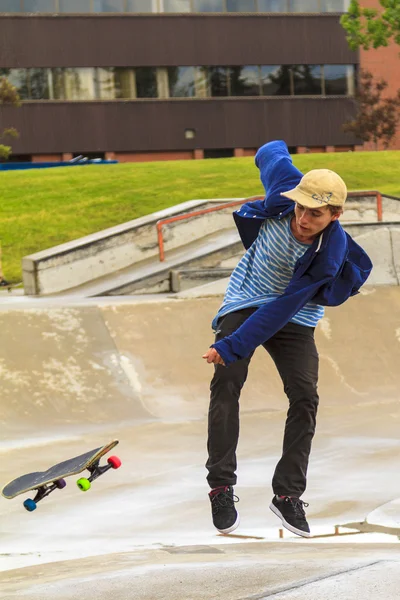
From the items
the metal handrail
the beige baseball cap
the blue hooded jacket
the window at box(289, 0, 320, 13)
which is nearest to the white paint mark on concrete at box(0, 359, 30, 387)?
the blue hooded jacket

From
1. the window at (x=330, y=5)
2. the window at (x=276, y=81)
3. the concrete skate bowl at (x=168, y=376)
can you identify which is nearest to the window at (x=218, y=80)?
the window at (x=276, y=81)

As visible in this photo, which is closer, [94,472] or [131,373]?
[94,472]

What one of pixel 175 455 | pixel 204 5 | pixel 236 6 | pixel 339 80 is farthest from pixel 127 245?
pixel 339 80

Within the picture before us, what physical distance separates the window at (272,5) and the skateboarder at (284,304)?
44140 mm

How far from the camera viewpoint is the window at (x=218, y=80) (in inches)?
1888

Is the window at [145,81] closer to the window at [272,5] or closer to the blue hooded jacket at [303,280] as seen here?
the window at [272,5]

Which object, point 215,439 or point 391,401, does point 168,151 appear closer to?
point 391,401

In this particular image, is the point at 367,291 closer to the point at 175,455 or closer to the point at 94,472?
the point at 175,455

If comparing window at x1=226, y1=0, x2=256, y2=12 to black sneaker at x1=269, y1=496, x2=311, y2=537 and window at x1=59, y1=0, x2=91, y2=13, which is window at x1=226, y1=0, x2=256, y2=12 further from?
black sneaker at x1=269, y1=496, x2=311, y2=537

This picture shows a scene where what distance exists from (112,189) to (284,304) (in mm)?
19383

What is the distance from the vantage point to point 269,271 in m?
5.40

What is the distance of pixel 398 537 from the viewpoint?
5785 millimetres

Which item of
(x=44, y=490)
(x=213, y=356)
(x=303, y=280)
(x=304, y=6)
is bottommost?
(x=44, y=490)

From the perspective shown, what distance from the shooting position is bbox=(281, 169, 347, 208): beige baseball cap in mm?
5027
